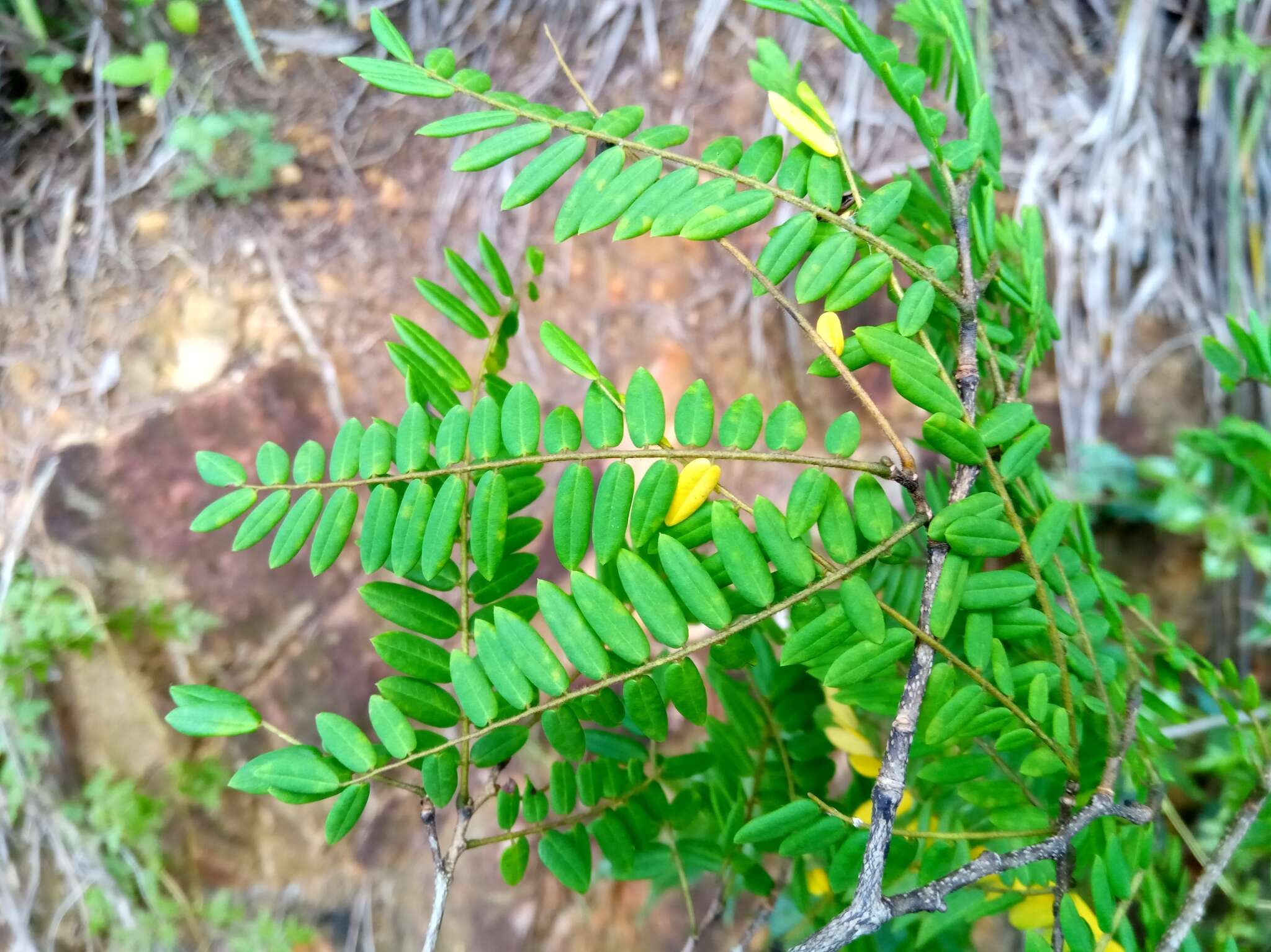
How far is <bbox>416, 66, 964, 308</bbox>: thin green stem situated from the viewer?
616 millimetres

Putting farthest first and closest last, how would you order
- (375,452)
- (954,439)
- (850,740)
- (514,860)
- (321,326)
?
(321,326) < (850,740) < (514,860) < (375,452) < (954,439)

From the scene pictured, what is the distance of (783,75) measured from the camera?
75 cm

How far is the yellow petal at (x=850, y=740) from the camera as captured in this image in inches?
36.2

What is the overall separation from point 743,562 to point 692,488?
0.09 metres

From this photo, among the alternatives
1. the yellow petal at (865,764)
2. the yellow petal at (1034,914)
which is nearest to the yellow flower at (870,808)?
the yellow petal at (865,764)

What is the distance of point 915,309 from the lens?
2.00ft

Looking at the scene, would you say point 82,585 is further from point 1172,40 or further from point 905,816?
point 1172,40

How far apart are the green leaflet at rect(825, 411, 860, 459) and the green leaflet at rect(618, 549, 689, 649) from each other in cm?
17

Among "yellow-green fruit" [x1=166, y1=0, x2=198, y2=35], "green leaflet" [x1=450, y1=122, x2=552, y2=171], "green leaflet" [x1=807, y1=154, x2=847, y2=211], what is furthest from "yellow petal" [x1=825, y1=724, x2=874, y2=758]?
"yellow-green fruit" [x1=166, y1=0, x2=198, y2=35]

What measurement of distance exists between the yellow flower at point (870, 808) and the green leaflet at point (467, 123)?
26.7 inches

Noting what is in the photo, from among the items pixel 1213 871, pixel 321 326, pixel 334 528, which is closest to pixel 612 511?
pixel 334 528

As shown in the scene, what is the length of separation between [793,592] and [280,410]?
52.9 inches

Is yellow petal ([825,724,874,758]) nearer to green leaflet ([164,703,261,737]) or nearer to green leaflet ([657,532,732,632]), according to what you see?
green leaflet ([657,532,732,632])

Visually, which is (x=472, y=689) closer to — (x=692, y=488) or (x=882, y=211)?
(x=692, y=488)
